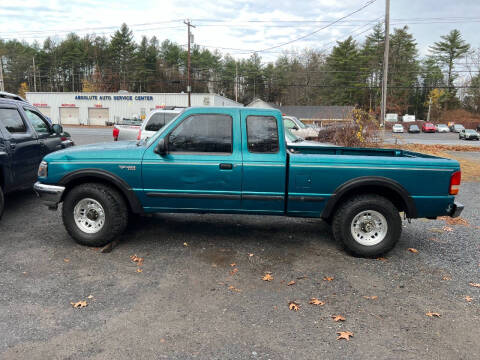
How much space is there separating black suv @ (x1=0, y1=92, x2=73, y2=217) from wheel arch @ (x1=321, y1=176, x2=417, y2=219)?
5.11 metres

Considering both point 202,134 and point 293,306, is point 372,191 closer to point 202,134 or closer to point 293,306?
point 293,306

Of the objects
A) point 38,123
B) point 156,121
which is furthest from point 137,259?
point 156,121

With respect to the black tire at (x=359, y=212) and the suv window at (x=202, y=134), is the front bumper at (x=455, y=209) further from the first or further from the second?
the suv window at (x=202, y=134)

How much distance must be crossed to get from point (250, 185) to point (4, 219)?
4.56 meters

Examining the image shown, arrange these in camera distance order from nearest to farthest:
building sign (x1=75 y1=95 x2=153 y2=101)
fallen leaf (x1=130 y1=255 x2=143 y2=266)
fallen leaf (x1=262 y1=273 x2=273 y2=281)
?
fallen leaf (x1=262 y1=273 x2=273 y2=281)
fallen leaf (x1=130 y1=255 x2=143 y2=266)
building sign (x1=75 y1=95 x2=153 y2=101)

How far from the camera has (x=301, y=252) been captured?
520cm

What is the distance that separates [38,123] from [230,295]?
234 inches

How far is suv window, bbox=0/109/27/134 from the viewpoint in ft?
21.3

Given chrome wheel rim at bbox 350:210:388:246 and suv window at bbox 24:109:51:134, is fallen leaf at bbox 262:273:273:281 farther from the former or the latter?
suv window at bbox 24:109:51:134

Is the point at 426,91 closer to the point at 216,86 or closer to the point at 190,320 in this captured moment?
the point at 216,86

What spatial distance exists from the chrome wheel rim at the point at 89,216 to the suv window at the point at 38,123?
3145 millimetres

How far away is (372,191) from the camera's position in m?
5.05

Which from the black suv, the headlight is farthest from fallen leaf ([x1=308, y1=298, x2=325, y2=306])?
the black suv

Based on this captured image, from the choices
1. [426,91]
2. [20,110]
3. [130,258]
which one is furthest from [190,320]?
[426,91]
